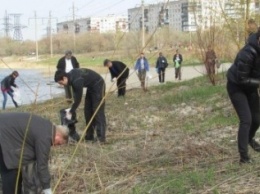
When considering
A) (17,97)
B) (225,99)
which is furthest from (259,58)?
(17,97)

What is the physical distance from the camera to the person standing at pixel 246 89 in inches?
216

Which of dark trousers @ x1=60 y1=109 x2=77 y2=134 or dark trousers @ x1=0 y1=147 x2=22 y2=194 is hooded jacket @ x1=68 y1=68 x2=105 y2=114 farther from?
dark trousers @ x1=0 y1=147 x2=22 y2=194

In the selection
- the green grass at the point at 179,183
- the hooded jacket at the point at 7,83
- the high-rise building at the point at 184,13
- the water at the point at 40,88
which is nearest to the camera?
the high-rise building at the point at 184,13

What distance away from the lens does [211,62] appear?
674 inches

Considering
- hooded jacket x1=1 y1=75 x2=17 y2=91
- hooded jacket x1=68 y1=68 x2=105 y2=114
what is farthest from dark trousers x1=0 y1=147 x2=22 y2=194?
hooded jacket x1=1 y1=75 x2=17 y2=91

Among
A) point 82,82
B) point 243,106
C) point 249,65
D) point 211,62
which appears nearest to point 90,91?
point 82,82

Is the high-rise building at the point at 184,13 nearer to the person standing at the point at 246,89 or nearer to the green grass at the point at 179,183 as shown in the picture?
the person standing at the point at 246,89

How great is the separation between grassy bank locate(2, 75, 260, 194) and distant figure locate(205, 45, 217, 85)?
5.19 meters

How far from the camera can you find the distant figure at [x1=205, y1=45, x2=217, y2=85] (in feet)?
55.1

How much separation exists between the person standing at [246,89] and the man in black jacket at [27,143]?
1.88 m

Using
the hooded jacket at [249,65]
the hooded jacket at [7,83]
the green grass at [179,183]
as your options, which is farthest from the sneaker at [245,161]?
the hooded jacket at [7,83]

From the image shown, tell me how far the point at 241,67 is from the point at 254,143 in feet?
4.00

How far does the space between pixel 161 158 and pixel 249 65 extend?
5.81 ft

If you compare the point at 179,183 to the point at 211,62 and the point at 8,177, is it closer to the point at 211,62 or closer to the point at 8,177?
the point at 8,177
